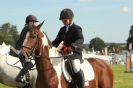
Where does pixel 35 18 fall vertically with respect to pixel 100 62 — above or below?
above

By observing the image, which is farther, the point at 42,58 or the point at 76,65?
the point at 76,65

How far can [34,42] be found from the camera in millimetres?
9344

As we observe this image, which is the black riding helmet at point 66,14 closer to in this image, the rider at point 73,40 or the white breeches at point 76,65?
the rider at point 73,40

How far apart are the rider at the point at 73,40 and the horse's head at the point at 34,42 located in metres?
0.79

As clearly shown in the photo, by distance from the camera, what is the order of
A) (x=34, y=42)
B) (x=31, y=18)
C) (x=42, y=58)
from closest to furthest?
1. (x=34, y=42)
2. (x=42, y=58)
3. (x=31, y=18)

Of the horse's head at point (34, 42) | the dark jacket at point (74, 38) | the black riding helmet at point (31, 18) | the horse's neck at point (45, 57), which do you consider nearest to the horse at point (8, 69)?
the black riding helmet at point (31, 18)

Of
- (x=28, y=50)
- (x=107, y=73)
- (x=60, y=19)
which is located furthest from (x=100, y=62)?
(x=28, y=50)

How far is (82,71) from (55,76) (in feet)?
3.14

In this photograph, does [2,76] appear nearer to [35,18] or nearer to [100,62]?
[35,18]

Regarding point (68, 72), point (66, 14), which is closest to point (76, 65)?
point (68, 72)

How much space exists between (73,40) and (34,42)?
141 centimetres

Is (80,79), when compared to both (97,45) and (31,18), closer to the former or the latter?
(31,18)

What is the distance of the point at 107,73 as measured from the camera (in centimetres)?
1245

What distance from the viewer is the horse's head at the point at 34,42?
29.7ft
